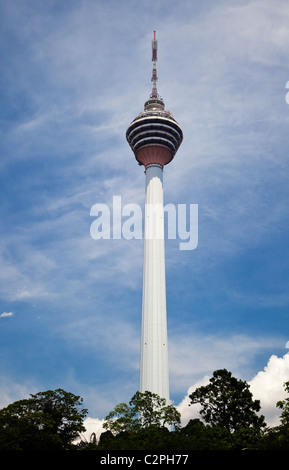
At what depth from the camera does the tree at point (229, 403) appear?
2805 inches

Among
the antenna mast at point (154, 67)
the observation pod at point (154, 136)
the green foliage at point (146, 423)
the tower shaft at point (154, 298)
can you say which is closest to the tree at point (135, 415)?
the green foliage at point (146, 423)

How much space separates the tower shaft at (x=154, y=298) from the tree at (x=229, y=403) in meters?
12.1

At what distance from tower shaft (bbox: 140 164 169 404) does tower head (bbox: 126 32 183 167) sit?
3371 millimetres

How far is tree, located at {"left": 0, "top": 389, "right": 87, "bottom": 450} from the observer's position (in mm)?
56497

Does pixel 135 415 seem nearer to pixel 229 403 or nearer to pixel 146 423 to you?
pixel 146 423

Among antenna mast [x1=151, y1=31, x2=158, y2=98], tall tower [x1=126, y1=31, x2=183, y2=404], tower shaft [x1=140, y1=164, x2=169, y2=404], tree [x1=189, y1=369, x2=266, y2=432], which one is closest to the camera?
tree [x1=189, y1=369, x2=266, y2=432]

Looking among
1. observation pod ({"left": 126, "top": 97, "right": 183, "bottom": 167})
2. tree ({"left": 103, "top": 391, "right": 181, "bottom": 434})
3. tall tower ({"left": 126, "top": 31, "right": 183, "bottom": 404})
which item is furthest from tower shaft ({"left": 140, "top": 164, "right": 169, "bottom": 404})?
tree ({"left": 103, "top": 391, "right": 181, "bottom": 434})

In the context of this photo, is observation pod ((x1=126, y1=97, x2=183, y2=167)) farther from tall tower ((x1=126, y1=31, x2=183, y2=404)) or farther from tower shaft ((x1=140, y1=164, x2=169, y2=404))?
tower shaft ((x1=140, y1=164, x2=169, y2=404))

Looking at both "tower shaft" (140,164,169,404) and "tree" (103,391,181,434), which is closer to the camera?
"tree" (103,391,181,434)

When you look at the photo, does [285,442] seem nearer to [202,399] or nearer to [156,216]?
[202,399]

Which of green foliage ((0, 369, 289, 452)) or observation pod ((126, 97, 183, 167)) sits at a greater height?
observation pod ((126, 97, 183, 167))

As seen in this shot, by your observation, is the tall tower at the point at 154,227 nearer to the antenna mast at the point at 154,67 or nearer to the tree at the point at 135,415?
the antenna mast at the point at 154,67
